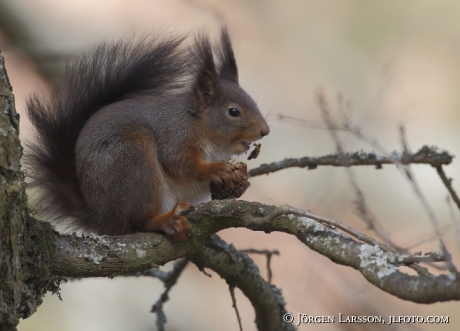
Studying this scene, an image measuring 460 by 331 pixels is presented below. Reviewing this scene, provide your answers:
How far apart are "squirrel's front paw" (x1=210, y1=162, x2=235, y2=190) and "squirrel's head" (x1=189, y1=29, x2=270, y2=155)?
28cm

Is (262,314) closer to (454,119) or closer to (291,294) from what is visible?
(291,294)

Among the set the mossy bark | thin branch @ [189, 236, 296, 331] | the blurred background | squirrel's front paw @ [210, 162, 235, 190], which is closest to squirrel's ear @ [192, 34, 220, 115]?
squirrel's front paw @ [210, 162, 235, 190]

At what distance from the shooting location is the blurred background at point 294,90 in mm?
3229

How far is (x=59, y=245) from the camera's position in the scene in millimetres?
1547

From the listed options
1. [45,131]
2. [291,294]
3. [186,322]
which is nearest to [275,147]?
[291,294]

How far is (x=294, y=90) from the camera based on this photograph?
379 centimetres

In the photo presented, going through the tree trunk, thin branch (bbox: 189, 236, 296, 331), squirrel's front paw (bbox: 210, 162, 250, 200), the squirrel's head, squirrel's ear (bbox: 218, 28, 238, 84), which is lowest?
the tree trunk

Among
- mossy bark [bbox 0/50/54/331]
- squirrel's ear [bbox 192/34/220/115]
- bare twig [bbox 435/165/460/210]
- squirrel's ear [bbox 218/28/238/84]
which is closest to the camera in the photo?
bare twig [bbox 435/165/460/210]

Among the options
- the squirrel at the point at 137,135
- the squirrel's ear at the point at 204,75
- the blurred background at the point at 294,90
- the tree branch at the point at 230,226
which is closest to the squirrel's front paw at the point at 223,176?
the squirrel at the point at 137,135

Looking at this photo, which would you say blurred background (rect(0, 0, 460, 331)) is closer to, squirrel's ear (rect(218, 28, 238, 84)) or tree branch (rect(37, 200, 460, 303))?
squirrel's ear (rect(218, 28, 238, 84))

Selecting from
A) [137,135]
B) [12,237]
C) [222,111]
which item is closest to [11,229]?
[12,237]

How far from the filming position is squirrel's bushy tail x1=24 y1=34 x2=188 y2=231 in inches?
78.7

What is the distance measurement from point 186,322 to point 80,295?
0.70 meters

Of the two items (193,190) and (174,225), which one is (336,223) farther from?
(193,190)
